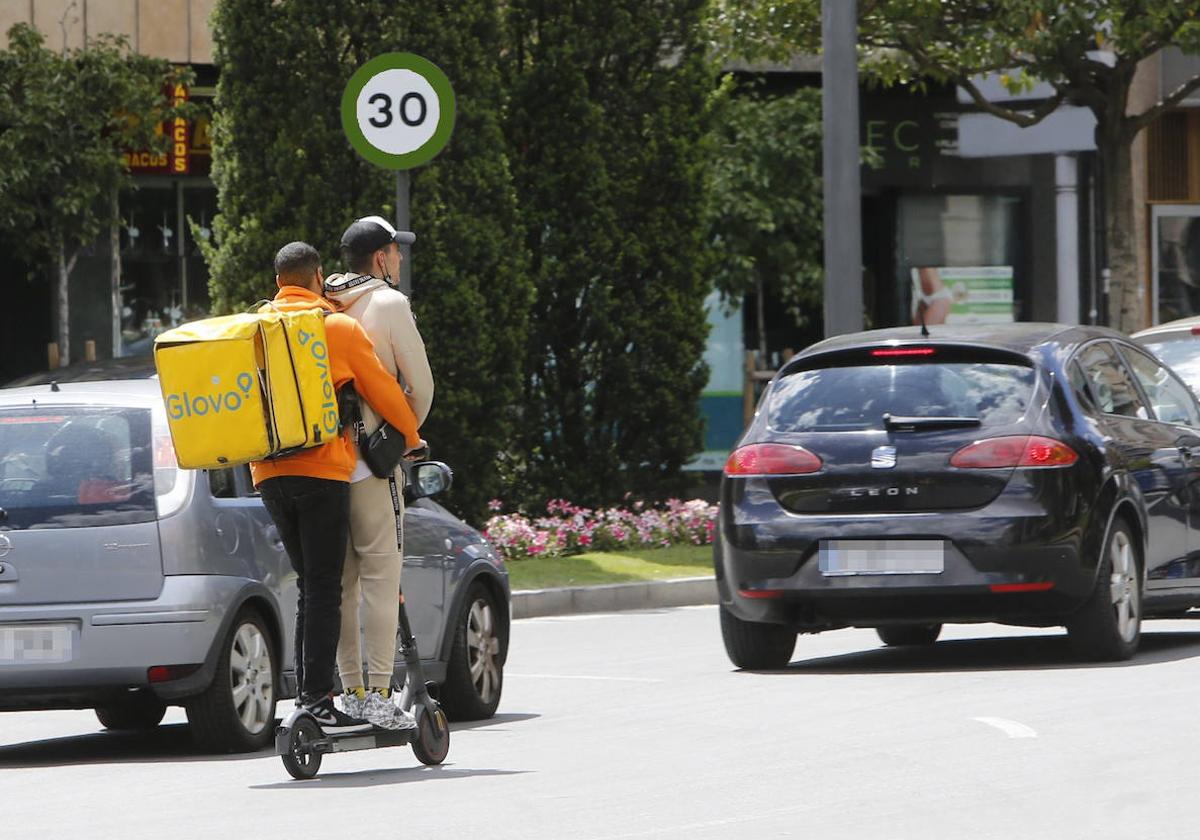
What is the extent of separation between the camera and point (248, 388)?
7629 millimetres

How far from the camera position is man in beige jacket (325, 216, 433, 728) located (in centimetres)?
797

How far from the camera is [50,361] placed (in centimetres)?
2425

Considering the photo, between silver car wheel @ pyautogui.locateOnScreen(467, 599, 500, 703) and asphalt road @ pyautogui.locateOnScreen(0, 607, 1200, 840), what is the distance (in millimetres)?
168

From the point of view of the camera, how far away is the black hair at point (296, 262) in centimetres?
805

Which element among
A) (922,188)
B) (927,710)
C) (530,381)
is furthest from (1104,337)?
(922,188)

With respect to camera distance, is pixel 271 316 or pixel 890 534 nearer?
pixel 271 316

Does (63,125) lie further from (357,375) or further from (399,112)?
(357,375)

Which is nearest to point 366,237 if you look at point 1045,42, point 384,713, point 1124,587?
point 384,713

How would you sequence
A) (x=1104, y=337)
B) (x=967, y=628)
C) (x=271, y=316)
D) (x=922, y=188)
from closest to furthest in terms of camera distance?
1. (x=271, y=316)
2. (x=1104, y=337)
3. (x=967, y=628)
4. (x=922, y=188)

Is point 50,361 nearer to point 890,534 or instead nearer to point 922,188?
point 922,188

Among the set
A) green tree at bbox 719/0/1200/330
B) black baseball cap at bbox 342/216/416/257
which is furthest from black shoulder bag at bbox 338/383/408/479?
green tree at bbox 719/0/1200/330

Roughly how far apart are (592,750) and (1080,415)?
336 cm

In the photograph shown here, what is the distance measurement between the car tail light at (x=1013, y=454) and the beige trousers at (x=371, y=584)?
338 centimetres

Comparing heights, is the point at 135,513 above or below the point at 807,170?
below
